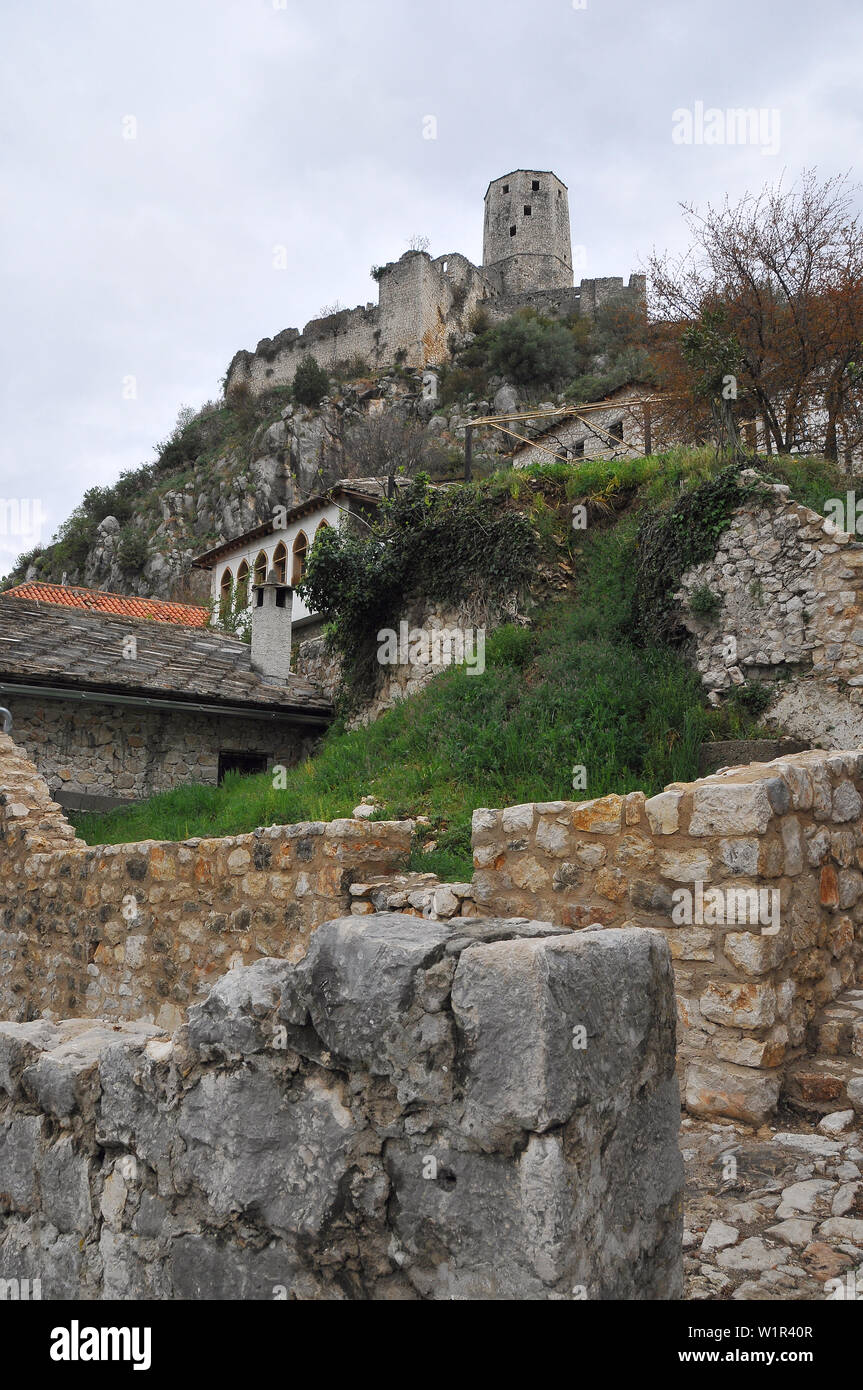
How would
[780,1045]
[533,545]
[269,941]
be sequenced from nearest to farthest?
[780,1045]
[269,941]
[533,545]

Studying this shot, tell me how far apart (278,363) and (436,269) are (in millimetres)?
9922

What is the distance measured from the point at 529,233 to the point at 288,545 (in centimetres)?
4178

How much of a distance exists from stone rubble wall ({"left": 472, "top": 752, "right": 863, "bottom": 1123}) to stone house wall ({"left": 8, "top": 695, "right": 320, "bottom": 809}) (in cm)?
863

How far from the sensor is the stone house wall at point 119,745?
11547 mm

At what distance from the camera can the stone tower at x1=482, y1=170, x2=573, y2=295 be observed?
54250mm

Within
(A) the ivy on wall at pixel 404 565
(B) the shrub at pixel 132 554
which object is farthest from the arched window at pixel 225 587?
(B) the shrub at pixel 132 554

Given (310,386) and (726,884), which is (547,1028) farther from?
(310,386)

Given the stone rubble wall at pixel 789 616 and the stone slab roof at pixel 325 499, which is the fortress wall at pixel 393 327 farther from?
the stone rubble wall at pixel 789 616

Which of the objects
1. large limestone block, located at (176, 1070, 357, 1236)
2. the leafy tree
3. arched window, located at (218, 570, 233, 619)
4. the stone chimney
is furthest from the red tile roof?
the leafy tree

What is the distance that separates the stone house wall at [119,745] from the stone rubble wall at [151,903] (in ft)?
12.9

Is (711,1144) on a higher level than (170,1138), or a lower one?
lower
